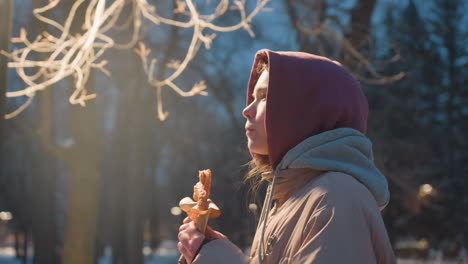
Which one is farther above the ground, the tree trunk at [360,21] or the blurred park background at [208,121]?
the tree trunk at [360,21]

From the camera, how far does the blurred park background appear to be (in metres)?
9.10

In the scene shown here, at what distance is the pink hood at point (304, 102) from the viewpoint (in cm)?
227

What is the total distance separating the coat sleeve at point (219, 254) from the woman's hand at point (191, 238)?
3cm

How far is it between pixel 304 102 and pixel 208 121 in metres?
→ 22.2

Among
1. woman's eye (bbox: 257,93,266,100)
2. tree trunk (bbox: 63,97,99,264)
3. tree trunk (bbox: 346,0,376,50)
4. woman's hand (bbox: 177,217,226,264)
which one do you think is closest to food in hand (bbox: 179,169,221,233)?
woman's hand (bbox: 177,217,226,264)

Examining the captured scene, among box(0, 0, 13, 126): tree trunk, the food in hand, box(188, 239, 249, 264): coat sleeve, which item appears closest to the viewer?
box(188, 239, 249, 264): coat sleeve

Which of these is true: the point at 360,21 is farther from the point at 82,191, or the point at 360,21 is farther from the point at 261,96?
the point at 261,96

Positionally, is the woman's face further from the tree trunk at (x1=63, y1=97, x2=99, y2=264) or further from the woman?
the tree trunk at (x1=63, y1=97, x2=99, y2=264)

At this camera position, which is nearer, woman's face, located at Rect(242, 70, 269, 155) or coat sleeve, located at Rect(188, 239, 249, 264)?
coat sleeve, located at Rect(188, 239, 249, 264)

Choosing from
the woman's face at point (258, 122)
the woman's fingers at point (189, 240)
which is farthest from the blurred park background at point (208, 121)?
the woman's fingers at point (189, 240)

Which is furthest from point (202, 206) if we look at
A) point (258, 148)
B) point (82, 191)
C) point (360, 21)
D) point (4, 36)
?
point (360, 21)

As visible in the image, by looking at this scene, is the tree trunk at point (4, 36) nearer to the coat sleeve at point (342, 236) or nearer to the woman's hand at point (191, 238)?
the woman's hand at point (191, 238)

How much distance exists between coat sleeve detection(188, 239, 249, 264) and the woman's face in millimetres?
358

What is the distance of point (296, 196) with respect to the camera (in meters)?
2.23
